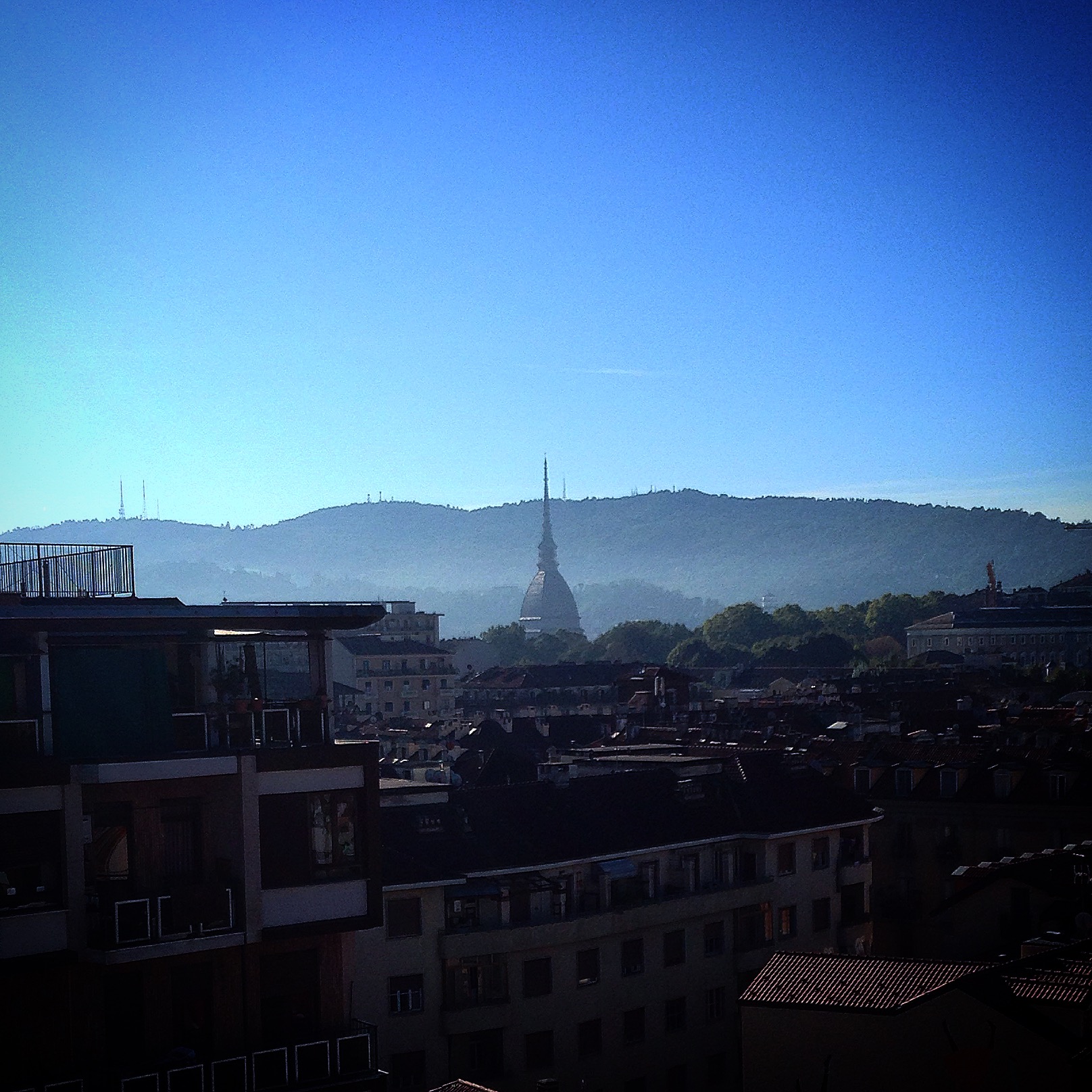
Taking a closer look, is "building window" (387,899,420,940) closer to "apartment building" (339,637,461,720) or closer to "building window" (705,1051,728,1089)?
"building window" (705,1051,728,1089)

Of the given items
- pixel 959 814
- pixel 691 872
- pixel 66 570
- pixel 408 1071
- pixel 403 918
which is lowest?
pixel 408 1071

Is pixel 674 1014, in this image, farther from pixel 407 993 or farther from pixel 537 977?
pixel 407 993

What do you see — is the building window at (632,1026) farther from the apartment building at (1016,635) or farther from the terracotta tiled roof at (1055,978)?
the apartment building at (1016,635)

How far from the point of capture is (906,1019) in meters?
15.3

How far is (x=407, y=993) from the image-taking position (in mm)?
21312

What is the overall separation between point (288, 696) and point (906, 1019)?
6.52 metres

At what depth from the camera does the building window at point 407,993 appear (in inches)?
833

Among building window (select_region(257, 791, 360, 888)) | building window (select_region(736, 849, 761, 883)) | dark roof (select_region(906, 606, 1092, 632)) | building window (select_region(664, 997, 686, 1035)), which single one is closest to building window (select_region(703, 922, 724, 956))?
building window (select_region(664, 997, 686, 1035))

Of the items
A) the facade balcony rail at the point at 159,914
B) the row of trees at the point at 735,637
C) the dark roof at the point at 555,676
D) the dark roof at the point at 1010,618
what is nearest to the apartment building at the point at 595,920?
the facade balcony rail at the point at 159,914

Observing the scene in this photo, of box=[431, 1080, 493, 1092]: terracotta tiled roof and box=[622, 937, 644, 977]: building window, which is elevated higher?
box=[431, 1080, 493, 1092]: terracotta tiled roof

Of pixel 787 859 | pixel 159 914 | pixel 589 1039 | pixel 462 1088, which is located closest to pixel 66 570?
pixel 159 914

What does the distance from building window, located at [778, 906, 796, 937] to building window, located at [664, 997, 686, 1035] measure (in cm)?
273

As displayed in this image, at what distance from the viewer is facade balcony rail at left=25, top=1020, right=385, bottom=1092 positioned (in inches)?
476

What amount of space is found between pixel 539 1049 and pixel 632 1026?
6.00ft
